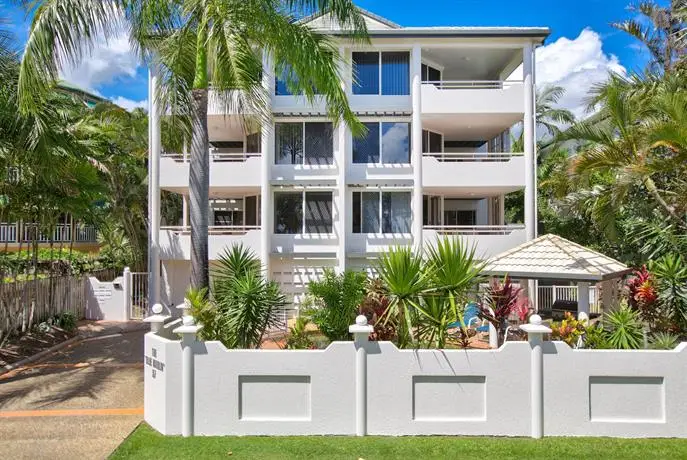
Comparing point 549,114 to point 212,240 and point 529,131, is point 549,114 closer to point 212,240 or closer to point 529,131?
point 529,131

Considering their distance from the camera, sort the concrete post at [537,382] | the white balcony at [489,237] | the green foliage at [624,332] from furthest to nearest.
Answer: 1. the white balcony at [489,237]
2. the green foliage at [624,332]
3. the concrete post at [537,382]

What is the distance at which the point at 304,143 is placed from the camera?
19.1 m

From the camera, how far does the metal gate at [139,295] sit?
60.6 ft

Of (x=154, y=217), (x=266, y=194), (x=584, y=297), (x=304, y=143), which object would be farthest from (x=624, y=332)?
(x=154, y=217)

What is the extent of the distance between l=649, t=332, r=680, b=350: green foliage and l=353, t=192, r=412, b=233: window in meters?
11.7

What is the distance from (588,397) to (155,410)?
638 cm

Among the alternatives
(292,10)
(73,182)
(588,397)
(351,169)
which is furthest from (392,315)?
(351,169)

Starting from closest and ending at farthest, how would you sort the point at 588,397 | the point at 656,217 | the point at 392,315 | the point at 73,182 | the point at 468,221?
the point at 588,397 < the point at 392,315 < the point at 73,182 < the point at 656,217 < the point at 468,221

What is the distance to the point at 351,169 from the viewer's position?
19.0m

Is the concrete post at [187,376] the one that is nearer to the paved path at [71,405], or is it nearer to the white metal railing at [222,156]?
the paved path at [71,405]

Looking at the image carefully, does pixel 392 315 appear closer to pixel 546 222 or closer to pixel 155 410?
pixel 155 410

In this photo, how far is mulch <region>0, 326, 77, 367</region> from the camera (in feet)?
38.0

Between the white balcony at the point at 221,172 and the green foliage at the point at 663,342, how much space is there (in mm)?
14113

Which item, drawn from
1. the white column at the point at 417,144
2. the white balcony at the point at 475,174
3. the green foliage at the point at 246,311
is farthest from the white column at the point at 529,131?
the green foliage at the point at 246,311
